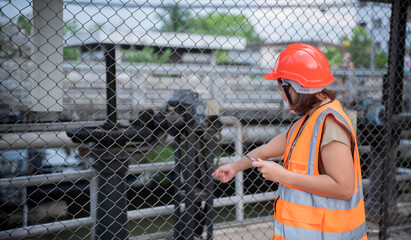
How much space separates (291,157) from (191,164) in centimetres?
130

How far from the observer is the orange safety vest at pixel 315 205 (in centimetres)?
165

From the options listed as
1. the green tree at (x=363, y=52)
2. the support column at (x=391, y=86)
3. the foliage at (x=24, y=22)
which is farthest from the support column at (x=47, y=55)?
the support column at (x=391, y=86)

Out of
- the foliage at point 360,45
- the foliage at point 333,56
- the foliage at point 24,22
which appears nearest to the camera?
the foliage at point 24,22

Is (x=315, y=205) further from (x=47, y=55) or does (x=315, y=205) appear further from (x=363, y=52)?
(x=363, y=52)

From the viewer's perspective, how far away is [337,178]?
1.57 meters

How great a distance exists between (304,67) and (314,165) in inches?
A: 17.9

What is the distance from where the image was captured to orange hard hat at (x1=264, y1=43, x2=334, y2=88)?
5.65 ft

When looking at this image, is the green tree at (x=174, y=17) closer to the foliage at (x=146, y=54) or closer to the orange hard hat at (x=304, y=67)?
the foliage at (x=146, y=54)

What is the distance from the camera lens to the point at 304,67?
5.71 ft

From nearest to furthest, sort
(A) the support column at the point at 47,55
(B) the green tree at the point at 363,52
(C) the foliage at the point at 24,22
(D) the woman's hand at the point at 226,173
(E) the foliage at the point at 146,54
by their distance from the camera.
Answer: (D) the woman's hand at the point at 226,173 < (A) the support column at the point at 47,55 < (C) the foliage at the point at 24,22 < (E) the foliage at the point at 146,54 < (B) the green tree at the point at 363,52

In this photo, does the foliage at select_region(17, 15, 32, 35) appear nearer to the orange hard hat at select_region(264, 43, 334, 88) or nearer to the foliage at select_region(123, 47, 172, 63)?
the foliage at select_region(123, 47, 172, 63)

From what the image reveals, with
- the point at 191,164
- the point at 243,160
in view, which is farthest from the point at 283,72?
the point at 191,164

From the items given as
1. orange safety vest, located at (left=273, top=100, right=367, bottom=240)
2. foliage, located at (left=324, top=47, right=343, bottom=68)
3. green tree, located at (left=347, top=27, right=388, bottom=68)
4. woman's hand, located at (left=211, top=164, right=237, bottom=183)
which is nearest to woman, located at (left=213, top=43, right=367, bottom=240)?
orange safety vest, located at (left=273, top=100, right=367, bottom=240)

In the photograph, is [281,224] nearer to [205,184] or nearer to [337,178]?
[337,178]
